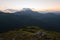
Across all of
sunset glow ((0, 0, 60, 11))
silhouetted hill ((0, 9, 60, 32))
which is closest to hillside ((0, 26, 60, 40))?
silhouetted hill ((0, 9, 60, 32))

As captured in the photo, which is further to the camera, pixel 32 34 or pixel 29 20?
pixel 32 34

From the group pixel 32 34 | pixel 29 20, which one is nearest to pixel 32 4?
pixel 29 20

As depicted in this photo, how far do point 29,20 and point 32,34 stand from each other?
2.46 feet

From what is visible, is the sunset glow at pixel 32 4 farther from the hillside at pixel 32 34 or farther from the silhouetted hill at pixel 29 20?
the hillside at pixel 32 34

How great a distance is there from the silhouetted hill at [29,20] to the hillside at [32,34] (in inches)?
7.3

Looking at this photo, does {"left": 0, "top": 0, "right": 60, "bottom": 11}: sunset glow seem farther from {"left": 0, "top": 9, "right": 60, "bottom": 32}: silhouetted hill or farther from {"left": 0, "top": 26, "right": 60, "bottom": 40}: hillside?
{"left": 0, "top": 26, "right": 60, "bottom": 40}: hillside

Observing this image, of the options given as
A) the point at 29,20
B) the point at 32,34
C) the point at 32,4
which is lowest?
the point at 32,34

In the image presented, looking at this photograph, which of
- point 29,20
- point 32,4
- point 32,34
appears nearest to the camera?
point 29,20

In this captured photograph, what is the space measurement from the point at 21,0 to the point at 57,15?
1776mm

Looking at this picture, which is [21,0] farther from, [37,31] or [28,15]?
[37,31]

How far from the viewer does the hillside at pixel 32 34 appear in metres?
4.91

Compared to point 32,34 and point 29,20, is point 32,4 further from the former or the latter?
point 32,34

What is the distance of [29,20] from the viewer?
494cm

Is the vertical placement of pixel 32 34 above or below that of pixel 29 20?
below
